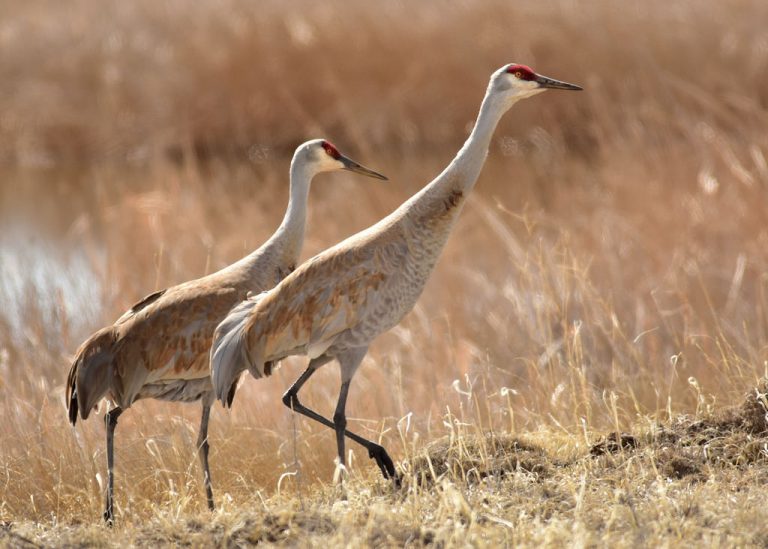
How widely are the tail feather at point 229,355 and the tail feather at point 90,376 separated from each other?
46 cm

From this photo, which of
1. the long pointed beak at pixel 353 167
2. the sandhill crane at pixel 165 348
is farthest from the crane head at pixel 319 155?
the sandhill crane at pixel 165 348

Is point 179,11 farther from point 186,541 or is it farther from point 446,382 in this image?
point 186,541

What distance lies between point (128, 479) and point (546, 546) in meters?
2.19

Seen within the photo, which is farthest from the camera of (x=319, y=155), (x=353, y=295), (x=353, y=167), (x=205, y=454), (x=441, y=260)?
(x=441, y=260)

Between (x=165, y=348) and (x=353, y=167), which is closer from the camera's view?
(x=165, y=348)

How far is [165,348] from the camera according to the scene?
14.8 feet

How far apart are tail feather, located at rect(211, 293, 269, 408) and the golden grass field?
38 centimetres

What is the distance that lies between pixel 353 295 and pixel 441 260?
456 cm

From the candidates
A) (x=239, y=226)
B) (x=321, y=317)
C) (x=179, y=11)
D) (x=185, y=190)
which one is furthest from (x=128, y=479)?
(x=179, y=11)

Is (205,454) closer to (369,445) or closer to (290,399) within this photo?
(290,399)

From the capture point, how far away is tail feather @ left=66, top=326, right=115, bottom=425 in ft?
14.7

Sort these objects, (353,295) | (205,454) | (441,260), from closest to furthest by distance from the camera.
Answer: (353,295), (205,454), (441,260)

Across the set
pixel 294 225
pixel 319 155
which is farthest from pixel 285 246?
pixel 319 155

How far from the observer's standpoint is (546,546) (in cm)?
318
